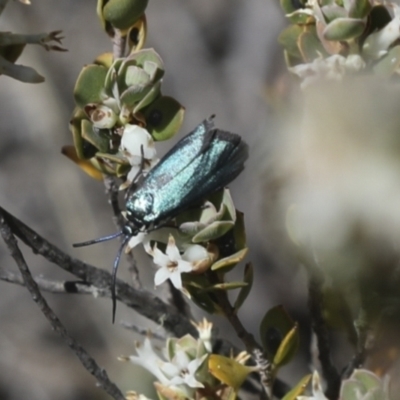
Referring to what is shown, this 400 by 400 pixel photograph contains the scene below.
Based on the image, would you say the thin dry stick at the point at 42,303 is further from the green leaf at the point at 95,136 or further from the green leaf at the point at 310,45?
the green leaf at the point at 310,45

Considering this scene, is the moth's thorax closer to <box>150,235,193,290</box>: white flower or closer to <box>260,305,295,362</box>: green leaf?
<box>150,235,193,290</box>: white flower

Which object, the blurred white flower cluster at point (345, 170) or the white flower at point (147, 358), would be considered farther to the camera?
the white flower at point (147, 358)

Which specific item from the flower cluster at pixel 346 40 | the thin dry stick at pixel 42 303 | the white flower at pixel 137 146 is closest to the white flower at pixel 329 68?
the flower cluster at pixel 346 40

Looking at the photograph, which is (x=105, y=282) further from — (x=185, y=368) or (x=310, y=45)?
(x=310, y=45)

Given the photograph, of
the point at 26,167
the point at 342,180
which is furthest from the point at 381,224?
the point at 26,167

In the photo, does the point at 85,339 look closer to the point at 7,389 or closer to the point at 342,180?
the point at 7,389

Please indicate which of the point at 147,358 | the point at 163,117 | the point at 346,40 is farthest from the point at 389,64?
the point at 147,358

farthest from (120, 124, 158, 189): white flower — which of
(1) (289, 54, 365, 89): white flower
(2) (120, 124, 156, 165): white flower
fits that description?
(1) (289, 54, 365, 89): white flower
